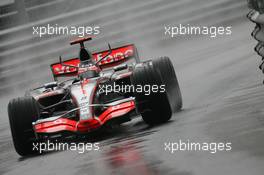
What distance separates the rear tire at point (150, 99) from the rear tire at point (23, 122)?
156 cm

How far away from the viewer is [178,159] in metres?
8.34

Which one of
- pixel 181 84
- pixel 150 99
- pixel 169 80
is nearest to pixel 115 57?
pixel 169 80

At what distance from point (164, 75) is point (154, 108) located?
1.61 metres

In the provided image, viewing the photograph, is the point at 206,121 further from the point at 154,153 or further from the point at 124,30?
the point at 124,30

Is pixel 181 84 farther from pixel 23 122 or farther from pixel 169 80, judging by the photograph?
pixel 23 122

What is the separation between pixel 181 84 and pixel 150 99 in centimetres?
744

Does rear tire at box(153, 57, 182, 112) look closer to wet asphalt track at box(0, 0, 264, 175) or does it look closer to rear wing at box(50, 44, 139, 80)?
wet asphalt track at box(0, 0, 264, 175)

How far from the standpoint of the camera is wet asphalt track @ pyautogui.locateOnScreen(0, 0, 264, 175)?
835cm

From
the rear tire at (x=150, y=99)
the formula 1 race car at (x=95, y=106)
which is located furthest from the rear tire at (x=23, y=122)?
the rear tire at (x=150, y=99)

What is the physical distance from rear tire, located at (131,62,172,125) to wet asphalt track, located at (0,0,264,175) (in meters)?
0.23

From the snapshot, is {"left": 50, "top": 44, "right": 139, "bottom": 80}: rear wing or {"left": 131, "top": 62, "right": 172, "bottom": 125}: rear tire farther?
{"left": 50, "top": 44, "right": 139, "bottom": 80}: rear wing

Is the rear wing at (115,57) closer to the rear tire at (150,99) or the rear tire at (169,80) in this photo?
the rear tire at (169,80)

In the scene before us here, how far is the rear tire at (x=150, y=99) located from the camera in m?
12.6

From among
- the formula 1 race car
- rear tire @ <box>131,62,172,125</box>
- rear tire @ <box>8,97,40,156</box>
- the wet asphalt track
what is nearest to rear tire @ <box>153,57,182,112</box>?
the formula 1 race car
